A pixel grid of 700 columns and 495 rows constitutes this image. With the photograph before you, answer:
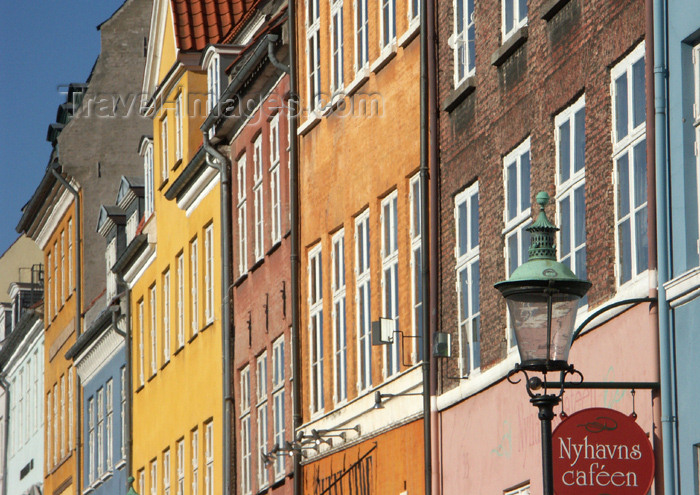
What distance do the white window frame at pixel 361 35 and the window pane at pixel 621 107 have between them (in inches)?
313

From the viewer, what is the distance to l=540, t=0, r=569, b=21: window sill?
15.1 metres

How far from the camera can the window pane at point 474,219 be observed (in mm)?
17469

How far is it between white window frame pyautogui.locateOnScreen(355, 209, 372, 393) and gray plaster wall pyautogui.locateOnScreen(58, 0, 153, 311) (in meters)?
23.1

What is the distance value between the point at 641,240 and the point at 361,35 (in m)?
9.34

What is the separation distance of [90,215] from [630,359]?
3238 cm

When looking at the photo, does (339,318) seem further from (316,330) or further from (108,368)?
(108,368)

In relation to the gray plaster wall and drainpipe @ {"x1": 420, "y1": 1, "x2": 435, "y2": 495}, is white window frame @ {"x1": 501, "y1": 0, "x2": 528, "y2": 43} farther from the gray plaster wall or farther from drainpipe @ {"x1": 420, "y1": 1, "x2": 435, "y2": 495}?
the gray plaster wall

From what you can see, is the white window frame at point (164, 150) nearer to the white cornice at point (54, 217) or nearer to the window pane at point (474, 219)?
the white cornice at point (54, 217)

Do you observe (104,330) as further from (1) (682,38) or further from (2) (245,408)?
(1) (682,38)

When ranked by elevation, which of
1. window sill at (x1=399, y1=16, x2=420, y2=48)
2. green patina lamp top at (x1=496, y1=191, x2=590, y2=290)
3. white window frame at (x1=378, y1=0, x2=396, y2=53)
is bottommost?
green patina lamp top at (x1=496, y1=191, x2=590, y2=290)

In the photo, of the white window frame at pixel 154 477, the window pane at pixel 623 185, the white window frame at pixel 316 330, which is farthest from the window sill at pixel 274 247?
the window pane at pixel 623 185

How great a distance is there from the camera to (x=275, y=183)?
2606 cm

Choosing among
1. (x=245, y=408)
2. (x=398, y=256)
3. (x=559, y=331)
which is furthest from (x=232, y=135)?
(x=559, y=331)

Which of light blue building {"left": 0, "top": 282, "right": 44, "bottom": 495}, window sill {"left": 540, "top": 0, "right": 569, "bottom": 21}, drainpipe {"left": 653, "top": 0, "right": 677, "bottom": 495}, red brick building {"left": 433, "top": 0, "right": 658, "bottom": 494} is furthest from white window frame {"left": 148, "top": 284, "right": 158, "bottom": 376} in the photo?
drainpipe {"left": 653, "top": 0, "right": 677, "bottom": 495}
